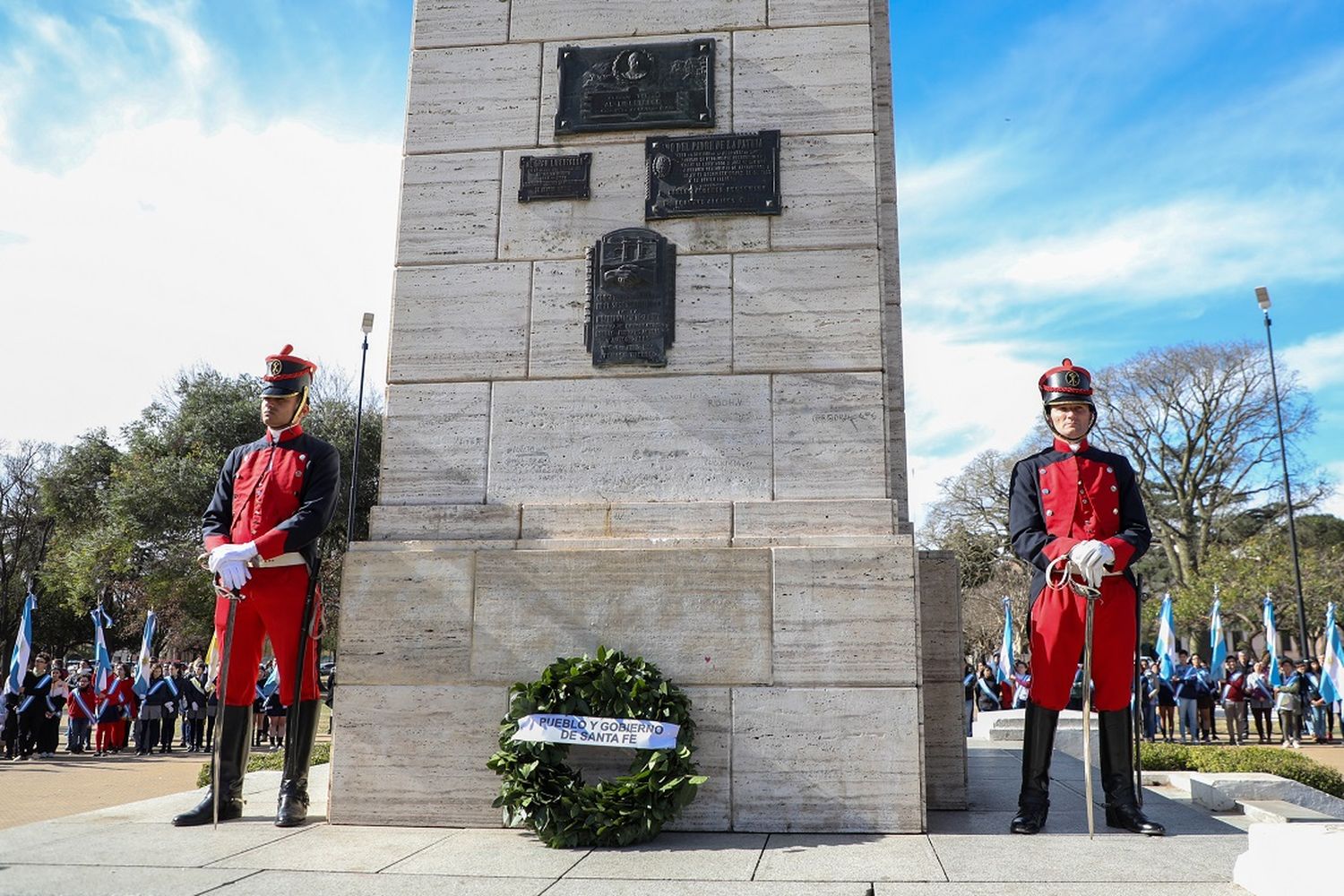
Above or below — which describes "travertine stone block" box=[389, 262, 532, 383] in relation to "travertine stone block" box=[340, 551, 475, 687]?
above

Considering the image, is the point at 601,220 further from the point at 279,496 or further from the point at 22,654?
the point at 22,654

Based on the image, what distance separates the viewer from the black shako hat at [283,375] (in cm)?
627

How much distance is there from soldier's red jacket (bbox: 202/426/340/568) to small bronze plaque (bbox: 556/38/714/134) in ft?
8.77

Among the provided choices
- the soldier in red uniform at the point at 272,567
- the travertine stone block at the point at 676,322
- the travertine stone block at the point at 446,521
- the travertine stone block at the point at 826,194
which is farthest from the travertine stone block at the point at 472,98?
the travertine stone block at the point at 446,521

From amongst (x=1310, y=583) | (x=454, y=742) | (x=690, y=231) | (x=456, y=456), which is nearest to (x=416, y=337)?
(x=456, y=456)

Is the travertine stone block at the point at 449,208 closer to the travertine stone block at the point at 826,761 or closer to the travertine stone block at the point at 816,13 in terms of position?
the travertine stone block at the point at 816,13

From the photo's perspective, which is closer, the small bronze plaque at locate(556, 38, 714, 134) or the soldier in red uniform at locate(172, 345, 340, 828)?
the soldier in red uniform at locate(172, 345, 340, 828)

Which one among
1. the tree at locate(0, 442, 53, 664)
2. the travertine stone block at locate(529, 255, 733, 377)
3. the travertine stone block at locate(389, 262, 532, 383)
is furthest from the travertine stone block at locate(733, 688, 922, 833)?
the tree at locate(0, 442, 53, 664)

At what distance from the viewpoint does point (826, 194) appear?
6523 millimetres

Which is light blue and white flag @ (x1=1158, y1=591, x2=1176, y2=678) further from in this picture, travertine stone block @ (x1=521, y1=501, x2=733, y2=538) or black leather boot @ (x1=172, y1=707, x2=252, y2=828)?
black leather boot @ (x1=172, y1=707, x2=252, y2=828)

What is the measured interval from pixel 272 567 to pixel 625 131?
350 centimetres

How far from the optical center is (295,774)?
5906mm

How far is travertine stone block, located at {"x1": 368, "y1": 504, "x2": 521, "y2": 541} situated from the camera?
6.27 m

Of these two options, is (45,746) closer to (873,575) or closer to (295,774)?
(295,774)
